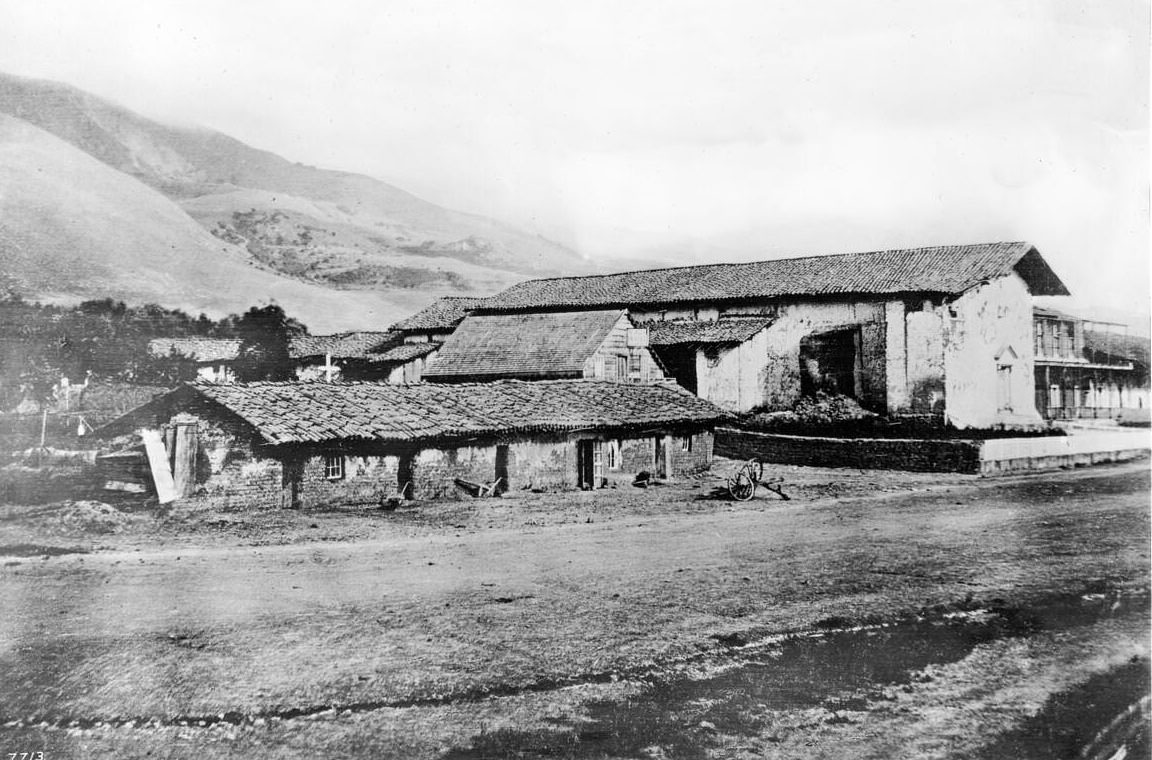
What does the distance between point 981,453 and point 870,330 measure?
1032cm

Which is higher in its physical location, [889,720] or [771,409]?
[771,409]

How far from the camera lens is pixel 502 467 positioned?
17453mm

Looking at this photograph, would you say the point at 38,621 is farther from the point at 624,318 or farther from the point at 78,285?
the point at 624,318

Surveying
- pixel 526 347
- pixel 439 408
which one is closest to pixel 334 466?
pixel 439 408

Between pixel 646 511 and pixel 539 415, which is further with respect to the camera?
pixel 539 415

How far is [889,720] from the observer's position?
242 inches

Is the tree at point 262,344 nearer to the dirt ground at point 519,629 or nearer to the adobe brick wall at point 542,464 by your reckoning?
the adobe brick wall at point 542,464

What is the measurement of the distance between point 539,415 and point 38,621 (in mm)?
11864

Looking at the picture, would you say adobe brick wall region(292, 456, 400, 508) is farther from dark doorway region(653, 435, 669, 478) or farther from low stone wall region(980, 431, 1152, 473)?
low stone wall region(980, 431, 1152, 473)

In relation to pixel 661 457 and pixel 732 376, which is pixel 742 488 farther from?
pixel 732 376

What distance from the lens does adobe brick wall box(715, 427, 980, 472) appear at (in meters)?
20.5

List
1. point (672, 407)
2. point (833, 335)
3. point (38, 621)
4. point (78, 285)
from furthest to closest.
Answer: point (833, 335)
point (672, 407)
point (78, 285)
point (38, 621)

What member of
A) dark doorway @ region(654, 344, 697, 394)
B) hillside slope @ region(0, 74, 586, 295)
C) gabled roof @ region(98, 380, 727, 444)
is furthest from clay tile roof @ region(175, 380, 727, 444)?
dark doorway @ region(654, 344, 697, 394)

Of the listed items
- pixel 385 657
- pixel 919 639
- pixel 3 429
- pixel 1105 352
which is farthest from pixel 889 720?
pixel 1105 352
